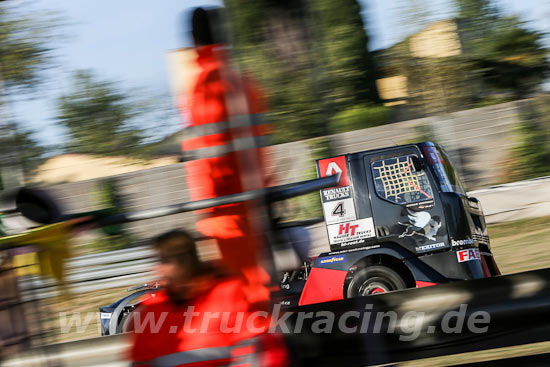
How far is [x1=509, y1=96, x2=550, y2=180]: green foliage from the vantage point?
12969mm

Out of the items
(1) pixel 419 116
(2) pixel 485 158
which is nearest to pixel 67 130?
(1) pixel 419 116

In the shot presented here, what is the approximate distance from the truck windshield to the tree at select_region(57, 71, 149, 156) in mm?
6977

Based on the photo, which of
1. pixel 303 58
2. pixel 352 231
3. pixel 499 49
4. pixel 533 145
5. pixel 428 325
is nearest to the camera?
pixel 428 325

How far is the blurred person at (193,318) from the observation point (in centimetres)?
273

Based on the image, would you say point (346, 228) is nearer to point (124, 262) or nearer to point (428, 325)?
point (428, 325)

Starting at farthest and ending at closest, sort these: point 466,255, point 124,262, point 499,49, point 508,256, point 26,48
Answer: point 499,49
point 26,48
point 124,262
point 508,256
point 466,255

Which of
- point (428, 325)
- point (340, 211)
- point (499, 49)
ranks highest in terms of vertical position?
point (428, 325)

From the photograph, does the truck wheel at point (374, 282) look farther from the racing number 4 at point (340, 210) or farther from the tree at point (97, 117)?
the tree at point (97, 117)

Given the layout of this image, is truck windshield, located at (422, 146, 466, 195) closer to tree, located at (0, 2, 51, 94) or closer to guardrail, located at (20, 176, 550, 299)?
guardrail, located at (20, 176, 550, 299)

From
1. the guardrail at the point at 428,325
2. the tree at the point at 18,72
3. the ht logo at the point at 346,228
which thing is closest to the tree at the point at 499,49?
the tree at the point at 18,72

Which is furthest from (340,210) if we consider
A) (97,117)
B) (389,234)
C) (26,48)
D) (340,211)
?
(97,117)

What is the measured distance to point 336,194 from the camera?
20.5 ft

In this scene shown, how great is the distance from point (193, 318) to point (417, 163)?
3.68m

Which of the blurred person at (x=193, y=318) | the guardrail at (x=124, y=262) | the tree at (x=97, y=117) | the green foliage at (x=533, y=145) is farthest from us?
the green foliage at (x=533, y=145)
